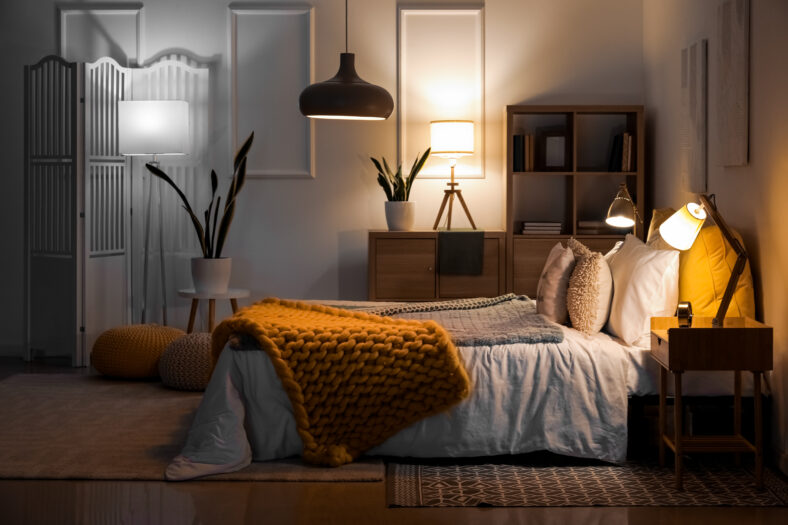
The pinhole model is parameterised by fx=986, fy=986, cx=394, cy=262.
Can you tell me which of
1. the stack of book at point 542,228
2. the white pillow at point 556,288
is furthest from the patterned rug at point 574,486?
the stack of book at point 542,228

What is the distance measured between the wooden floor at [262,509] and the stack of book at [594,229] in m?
3.00

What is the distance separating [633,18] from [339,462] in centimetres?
401

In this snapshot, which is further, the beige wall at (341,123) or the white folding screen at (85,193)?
the beige wall at (341,123)

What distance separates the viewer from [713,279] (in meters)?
4.10

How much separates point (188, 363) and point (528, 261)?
220 centimetres

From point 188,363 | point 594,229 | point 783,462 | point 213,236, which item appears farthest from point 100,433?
point 594,229

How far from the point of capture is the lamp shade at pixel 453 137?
20.7 feet

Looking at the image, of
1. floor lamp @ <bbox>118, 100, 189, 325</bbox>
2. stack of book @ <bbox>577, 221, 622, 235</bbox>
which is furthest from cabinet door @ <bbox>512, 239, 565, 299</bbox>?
floor lamp @ <bbox>118, 100, 189, 325</bbox>

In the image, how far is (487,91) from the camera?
6613mm

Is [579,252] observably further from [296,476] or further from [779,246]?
[296,476]

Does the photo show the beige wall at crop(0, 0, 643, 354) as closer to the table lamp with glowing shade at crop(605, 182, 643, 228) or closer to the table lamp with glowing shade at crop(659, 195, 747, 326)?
the table lamp with glowing shade at crop(605, 182, 643, 228)

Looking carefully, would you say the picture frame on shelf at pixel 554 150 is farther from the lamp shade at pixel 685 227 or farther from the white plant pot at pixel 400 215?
the lamp shade at pixel 685 227

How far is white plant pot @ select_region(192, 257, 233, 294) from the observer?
244 inches

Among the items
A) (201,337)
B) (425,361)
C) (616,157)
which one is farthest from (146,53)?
(425,361)
